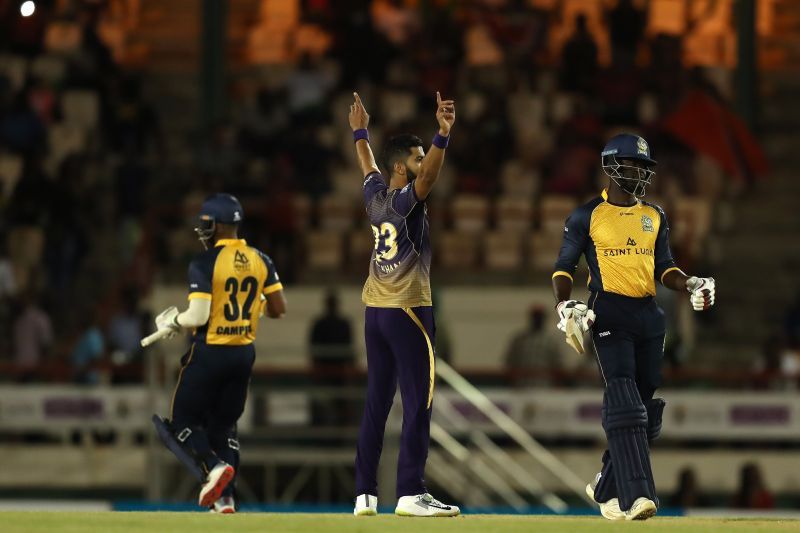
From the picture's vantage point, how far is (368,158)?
40.1ft

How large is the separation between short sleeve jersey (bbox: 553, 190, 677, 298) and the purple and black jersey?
32.9 inches

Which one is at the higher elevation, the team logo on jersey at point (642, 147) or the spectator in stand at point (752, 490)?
the team logo on jersey at point (642, 147)

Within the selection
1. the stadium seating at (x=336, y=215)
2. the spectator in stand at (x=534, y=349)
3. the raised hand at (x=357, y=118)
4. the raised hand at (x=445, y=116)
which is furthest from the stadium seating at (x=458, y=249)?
the raised hand at (x=445, y=116)

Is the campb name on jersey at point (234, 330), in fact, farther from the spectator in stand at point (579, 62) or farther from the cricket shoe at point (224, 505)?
the spectator in stand at point (579, 62)

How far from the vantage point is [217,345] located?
42.8 feet

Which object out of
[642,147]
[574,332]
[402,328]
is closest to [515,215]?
[642,147]

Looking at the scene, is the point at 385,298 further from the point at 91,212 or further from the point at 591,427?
the point at 91,212

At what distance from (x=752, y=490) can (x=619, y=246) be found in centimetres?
853

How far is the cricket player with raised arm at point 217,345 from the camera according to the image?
42.4ft

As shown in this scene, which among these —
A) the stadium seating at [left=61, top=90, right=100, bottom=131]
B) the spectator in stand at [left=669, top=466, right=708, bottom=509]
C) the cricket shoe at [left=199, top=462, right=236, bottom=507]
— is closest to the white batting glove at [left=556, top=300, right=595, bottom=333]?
the cricket shoe at [left=199, top=462, right=236, bottom=507]

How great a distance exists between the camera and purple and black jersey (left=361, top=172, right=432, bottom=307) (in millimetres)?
11727

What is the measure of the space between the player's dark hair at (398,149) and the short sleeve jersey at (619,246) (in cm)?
109

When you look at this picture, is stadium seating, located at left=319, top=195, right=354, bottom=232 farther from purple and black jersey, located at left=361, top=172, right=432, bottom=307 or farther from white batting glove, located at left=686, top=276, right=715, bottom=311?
white batting glove, located at left=686, top=276, right=715, bottom=311

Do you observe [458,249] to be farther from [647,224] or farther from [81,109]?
[647,224]
